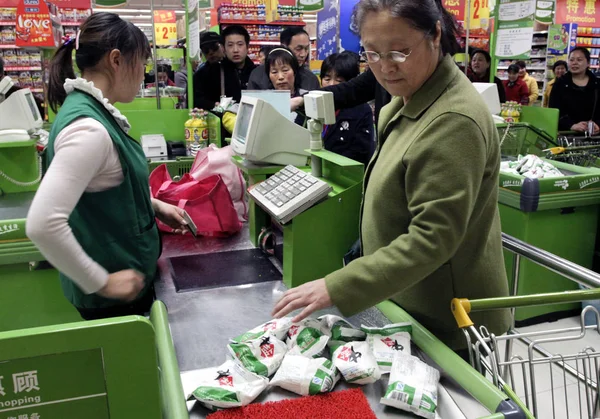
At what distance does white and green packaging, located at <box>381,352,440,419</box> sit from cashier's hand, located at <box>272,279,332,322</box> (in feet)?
0.73

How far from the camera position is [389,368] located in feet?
4.29

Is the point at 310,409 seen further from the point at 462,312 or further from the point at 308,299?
the point at 462,312

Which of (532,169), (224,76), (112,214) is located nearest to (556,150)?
(532,169)

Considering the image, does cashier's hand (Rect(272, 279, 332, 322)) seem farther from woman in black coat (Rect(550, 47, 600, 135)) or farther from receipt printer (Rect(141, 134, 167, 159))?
woman in black coat (Rect(550, 47, 600, 135))

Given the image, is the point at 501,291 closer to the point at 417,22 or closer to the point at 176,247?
the point at 417,22

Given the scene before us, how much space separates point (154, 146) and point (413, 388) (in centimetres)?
360

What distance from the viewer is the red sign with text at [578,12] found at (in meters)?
13.0

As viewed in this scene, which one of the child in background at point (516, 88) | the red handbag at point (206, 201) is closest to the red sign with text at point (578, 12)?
the child in background at point (516, 88)

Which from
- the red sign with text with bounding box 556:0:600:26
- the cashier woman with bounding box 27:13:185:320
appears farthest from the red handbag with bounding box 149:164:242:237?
the red sign with text with bounding box 556:0:600:26

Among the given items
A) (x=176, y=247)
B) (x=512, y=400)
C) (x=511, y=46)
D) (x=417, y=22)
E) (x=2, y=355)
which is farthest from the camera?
(x=511, y=46)

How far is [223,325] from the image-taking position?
1.73m

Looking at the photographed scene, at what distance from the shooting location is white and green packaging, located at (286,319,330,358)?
4.49 feet

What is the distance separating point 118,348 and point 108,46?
888mm

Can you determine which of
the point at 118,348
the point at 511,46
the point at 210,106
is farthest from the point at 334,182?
the point at 511,46
